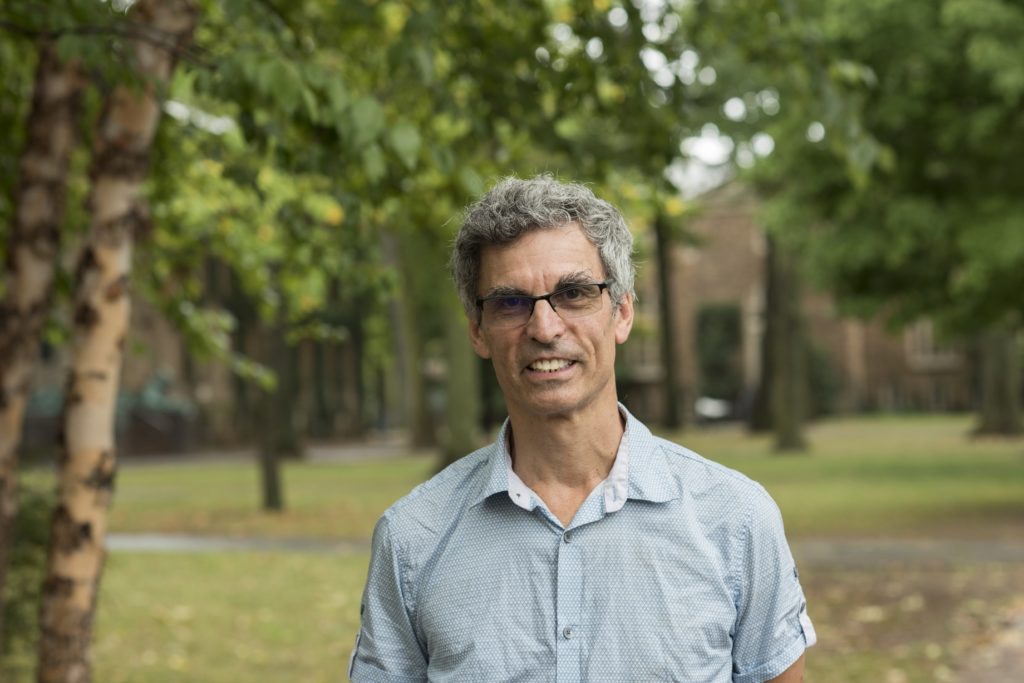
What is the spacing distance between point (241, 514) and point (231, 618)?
9.25 metres

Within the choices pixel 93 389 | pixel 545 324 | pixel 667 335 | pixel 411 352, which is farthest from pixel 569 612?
pixel 667 335

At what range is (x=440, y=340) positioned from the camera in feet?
164

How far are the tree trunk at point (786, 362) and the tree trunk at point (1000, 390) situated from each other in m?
4.80

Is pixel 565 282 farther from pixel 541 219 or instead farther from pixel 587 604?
pixel 587 604

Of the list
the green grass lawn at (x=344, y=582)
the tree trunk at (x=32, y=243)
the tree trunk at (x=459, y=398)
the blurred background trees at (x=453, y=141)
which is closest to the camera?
the blurred background trees at (x=453, y=141)

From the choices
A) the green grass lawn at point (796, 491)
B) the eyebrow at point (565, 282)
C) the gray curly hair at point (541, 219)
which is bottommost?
the green grass lawn at point (796, 491)

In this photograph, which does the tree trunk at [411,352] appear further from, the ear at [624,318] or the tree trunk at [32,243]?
the ear at [624,318]

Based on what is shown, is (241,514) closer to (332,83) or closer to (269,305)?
(269,305)

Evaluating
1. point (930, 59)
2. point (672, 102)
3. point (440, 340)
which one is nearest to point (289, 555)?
point (930, 59)

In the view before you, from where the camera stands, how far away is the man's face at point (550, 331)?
248 centimetres

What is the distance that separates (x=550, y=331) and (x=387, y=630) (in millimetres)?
597

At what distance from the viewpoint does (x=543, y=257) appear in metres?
2.48

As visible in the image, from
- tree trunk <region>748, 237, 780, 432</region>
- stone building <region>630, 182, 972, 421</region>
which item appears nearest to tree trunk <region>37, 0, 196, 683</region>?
tree trunk <region>748, 237, 780, 432</region>

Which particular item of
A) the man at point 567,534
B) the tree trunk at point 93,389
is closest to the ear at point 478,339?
the man at point 567,534
